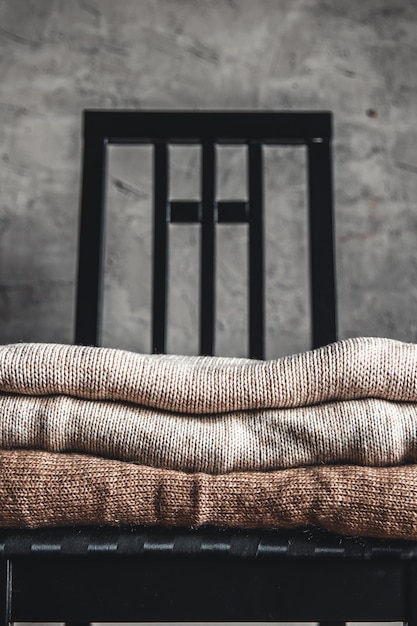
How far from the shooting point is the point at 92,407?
51 centimetres

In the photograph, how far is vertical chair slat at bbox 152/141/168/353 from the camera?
1.01 m

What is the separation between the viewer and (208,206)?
105 cm

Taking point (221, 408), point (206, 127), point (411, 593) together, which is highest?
point (206, 127)

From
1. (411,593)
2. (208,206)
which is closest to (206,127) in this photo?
(208,206)

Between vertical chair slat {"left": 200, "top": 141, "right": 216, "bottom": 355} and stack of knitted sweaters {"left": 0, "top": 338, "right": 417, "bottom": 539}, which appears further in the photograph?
vertical chair slat {"left": 200, "top": 141, "right": 216, "bottom": 355}

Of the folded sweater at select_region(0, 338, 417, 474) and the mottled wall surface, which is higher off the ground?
the mottled wall surface

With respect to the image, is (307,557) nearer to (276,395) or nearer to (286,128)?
(276,395)

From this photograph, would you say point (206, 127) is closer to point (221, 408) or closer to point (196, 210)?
point (196, 210)

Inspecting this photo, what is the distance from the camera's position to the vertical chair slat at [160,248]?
3.30 feet

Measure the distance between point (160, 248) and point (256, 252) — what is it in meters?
0.14

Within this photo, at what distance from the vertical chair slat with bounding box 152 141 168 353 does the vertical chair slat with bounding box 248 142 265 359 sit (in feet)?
0.39

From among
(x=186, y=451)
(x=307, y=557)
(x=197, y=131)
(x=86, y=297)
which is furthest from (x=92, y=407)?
(x=197, y=131)

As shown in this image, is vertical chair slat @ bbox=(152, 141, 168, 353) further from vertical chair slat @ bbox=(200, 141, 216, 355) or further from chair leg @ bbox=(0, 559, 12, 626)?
chair leg @ bbox=(0, 559, 12, 626)

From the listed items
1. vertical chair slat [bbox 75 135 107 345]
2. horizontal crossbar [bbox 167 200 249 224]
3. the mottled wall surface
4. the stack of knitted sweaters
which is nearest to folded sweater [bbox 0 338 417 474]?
the stack of knitted sweaters
